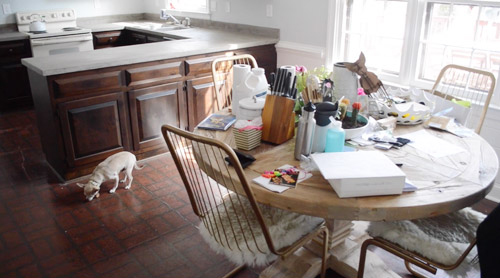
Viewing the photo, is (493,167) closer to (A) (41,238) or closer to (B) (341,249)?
(B) (341,249)

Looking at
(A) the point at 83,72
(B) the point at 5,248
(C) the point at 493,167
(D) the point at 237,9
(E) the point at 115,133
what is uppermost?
(D) the point at 237,9

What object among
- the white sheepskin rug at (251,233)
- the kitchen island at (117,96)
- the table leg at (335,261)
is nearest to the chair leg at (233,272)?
the table leg at (335,261)

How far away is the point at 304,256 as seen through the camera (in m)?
2.08

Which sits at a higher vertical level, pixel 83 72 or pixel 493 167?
pixel 83 72

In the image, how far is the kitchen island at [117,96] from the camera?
2.89 meters

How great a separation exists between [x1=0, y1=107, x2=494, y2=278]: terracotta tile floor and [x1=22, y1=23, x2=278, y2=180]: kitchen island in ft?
0.83

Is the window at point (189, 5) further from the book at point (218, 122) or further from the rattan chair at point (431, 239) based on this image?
the rattan chair at point (431, 239)

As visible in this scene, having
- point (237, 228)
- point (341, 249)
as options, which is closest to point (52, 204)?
point (237, 228)

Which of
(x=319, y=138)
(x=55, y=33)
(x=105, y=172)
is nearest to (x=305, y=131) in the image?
(x=319, y=138)

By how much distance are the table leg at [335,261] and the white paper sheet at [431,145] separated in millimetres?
515

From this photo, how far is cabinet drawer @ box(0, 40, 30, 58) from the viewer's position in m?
4.36

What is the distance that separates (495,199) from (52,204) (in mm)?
2977

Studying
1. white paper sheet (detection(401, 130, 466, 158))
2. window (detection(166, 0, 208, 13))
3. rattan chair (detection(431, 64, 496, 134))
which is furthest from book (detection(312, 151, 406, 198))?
window (detection(166, 0, 208, 13))

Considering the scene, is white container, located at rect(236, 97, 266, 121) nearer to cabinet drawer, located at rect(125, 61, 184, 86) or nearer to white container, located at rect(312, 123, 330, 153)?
white container, located at rect(312, 123, 330, 153)
